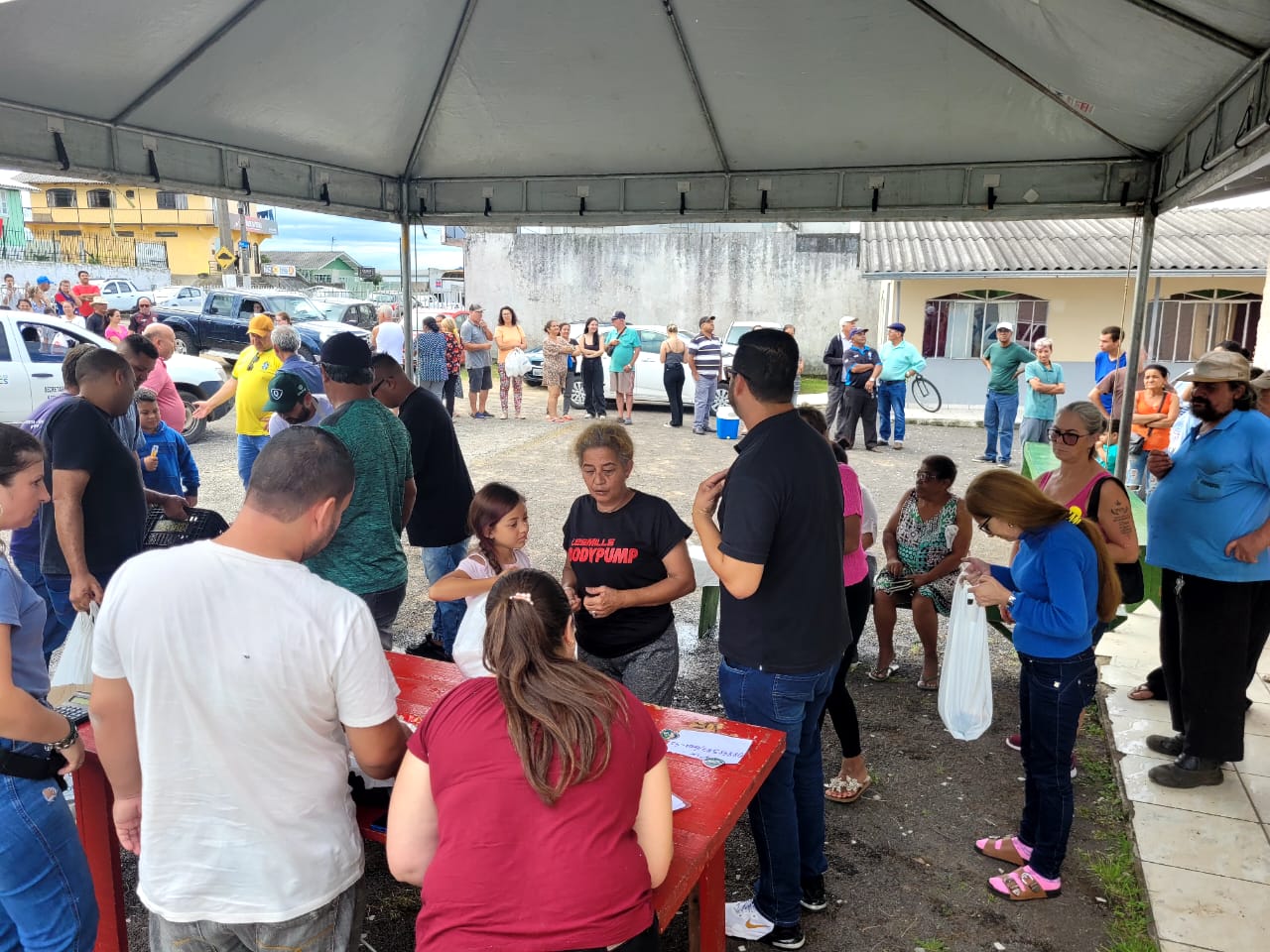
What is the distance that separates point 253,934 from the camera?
183 centimetres

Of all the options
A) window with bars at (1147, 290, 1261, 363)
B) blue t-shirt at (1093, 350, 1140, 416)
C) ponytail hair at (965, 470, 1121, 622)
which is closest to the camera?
ponytail hair at (965, 470, 1121, 622)

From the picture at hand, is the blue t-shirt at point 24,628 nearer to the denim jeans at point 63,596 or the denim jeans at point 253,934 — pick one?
the denim jeans at point 253,934

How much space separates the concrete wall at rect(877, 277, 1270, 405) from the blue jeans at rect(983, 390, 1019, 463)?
4.37 metres

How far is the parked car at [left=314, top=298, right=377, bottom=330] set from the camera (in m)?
20.5

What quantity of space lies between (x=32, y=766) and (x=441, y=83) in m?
4.31

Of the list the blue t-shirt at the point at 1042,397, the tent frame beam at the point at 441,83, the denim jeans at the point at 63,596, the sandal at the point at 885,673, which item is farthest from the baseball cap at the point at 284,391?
the blue t-shirt at the point at 1042,397

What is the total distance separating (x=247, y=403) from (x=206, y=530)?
8.85ft

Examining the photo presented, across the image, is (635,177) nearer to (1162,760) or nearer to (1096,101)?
(1096,101)

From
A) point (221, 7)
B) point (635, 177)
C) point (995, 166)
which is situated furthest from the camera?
point (635, 177)

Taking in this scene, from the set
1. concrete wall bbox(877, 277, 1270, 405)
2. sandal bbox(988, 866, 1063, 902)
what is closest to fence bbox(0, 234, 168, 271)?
concrete wall bbox(877, 277, 1270, 405)

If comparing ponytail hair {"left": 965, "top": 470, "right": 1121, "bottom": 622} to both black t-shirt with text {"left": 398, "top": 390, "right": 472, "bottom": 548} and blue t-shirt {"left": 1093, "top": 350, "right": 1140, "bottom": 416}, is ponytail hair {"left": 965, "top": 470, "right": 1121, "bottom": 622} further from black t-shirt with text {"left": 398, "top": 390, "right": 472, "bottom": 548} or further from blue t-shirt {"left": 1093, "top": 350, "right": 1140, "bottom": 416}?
blue t-shirt {"left": 1093, "top": 350, "right": 1140, "bottom": 416}

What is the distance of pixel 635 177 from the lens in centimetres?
576

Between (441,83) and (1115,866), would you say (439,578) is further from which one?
(1115,866)

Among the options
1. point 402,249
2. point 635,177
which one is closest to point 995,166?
point 635,177
